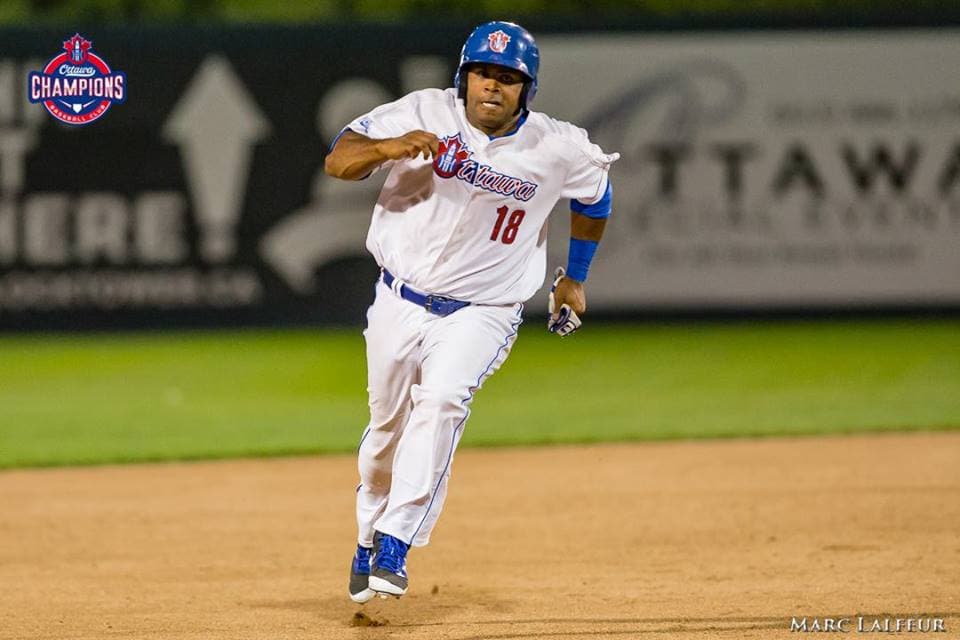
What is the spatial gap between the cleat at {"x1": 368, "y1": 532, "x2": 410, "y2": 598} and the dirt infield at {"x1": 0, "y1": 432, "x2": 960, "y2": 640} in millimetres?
300

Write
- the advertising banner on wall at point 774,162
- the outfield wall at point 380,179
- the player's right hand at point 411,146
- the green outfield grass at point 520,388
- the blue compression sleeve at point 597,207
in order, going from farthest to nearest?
the advertising banner on wall at point 774,162
the outfield wall at point 380,179
the green outfield grass at point 520,388
the blue compression sleeve at point 597,207
the player's right hand at point 411,146

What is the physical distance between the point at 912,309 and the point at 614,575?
29.0ft

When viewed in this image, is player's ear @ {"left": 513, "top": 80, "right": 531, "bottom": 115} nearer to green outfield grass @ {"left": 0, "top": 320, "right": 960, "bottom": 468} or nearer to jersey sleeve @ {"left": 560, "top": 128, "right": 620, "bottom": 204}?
jersey sleeve @ {"left": 560, "top": 128, "right": 620, "bottom": 204}

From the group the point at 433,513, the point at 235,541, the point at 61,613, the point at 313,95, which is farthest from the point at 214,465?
the point at 313,95

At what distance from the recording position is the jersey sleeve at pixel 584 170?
19.3 ft

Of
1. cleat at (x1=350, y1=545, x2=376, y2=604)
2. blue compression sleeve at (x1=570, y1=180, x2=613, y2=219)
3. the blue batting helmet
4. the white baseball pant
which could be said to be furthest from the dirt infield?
the blue batting helmet

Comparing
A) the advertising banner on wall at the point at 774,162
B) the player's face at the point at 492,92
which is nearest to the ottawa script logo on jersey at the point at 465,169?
the player's face at the point at 492,92

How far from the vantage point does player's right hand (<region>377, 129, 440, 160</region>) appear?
5.34 metres

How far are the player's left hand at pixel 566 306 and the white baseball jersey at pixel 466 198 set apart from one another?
11.3 inches

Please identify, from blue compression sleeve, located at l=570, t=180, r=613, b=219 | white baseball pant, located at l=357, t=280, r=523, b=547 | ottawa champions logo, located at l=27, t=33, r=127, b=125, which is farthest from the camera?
ottawa champions logo, located at l=27, t=33, r=127, b=125

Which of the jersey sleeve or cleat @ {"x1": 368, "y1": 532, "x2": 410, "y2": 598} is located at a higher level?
the jersey sleeve

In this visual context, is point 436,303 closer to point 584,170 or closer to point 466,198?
point 466,198

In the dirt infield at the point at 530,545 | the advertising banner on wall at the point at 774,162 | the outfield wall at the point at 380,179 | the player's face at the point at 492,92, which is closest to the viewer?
the player's face at the point at 492,92

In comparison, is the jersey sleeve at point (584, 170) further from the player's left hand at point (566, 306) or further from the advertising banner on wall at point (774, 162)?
the advertising banner on wall at point (774, 162)
